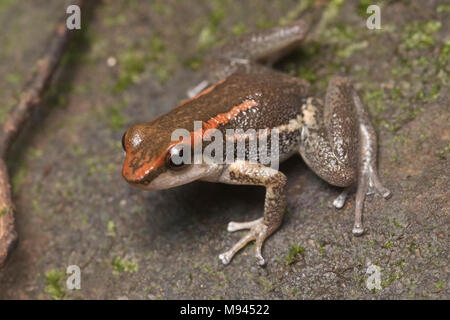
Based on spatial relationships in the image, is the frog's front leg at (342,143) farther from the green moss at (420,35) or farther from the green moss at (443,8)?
the green moss at (443,8)

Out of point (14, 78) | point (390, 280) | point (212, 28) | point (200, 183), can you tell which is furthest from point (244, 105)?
point (14, 78)

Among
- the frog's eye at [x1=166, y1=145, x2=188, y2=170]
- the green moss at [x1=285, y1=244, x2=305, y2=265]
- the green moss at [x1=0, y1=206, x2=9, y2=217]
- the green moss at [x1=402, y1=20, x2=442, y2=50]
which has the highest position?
the green moss at [x1=402, y1=20, x2=442, y2=50]

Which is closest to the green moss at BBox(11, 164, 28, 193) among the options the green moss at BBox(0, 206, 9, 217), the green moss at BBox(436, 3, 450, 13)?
the green moss at BBox(0, 206, 9, 217)

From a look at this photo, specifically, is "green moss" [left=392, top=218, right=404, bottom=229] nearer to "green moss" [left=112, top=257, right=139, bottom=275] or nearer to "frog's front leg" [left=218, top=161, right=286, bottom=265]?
"frog's front leg" [left=218, top=161, right=286, bottom=265]

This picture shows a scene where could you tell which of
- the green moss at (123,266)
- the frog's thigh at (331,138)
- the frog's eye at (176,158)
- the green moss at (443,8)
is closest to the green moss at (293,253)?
the frog's thigh at (331,138)

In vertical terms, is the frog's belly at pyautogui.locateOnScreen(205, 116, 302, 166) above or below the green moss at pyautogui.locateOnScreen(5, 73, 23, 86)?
below
